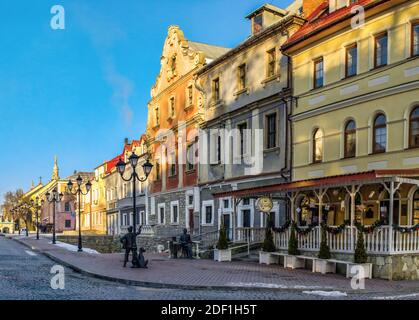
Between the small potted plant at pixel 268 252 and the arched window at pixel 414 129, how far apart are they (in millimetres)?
6853

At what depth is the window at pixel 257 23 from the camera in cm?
2748

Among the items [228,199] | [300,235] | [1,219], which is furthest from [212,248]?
[1,219]

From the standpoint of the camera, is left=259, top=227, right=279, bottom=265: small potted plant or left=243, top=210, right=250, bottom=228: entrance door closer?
left=259, top=227, right=279, bottom=265: small potted plant

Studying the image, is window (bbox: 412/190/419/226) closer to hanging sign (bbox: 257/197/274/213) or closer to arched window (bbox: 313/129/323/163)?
arched window (bbox: 313/129/323/163)

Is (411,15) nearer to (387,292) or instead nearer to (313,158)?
(313,158)

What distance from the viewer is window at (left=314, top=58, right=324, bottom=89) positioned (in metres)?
21.8

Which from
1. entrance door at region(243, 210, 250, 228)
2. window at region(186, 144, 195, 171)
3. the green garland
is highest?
window at region(186, 144, 195, 171)

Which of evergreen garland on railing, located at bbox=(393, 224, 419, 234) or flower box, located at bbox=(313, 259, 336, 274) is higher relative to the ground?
evergreen garland on railing, located at bbox=(393, 224, 419, 234)

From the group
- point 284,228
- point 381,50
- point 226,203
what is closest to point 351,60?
point 381,50

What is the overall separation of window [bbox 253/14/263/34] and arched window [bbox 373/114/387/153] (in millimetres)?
11012

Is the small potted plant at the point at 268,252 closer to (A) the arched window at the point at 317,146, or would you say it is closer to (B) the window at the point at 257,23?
(A) the arched window at the point at 317,146

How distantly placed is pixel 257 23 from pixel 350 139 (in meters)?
10.9

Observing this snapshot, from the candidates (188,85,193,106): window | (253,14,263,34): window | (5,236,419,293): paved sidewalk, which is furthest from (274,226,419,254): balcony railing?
(188,85,193,106): window
